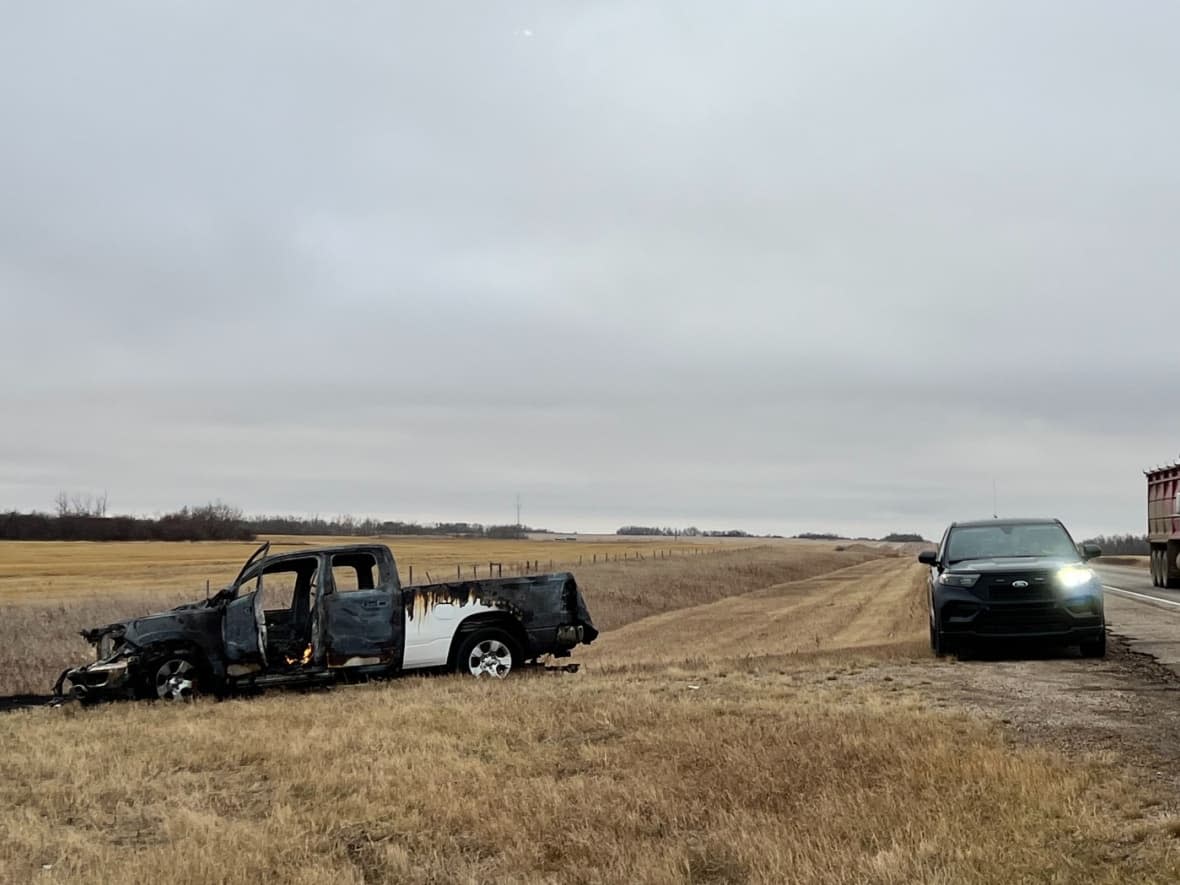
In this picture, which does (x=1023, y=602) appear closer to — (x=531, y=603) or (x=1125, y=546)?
(x=531, y=603)

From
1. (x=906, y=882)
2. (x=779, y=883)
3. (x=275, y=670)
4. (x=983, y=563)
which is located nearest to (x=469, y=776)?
(x=779, y=883)

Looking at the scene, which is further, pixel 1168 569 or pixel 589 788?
pixel 1168 569

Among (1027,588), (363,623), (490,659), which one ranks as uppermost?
(1027,588)

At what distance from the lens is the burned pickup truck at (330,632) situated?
12406mm

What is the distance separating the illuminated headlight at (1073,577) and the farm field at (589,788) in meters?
1.48

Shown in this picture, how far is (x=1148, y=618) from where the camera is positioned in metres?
19.3

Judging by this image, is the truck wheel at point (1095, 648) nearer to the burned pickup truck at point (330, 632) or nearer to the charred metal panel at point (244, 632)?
the burned pickup truck at point (330, 632)

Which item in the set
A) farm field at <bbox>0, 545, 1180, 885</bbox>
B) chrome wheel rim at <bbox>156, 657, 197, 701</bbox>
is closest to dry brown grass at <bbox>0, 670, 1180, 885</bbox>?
farm field at <bbox>0, 545, 1180, 885</bbox>

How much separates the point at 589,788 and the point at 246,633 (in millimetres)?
6881

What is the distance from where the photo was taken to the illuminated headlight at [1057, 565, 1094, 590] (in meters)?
12.7

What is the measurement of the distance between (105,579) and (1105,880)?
5175 centimetres

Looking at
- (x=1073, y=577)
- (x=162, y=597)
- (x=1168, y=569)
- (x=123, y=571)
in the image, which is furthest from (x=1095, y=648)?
(x=123, y=571)

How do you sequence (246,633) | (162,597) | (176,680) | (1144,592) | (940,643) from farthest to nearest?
(162,597) < (1144,592) < (940,643) < (246,633) < (176,680)

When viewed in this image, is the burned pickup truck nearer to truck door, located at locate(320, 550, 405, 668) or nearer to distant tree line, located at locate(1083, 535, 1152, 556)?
truck door, located at locate(320, 550, 405, 668)
